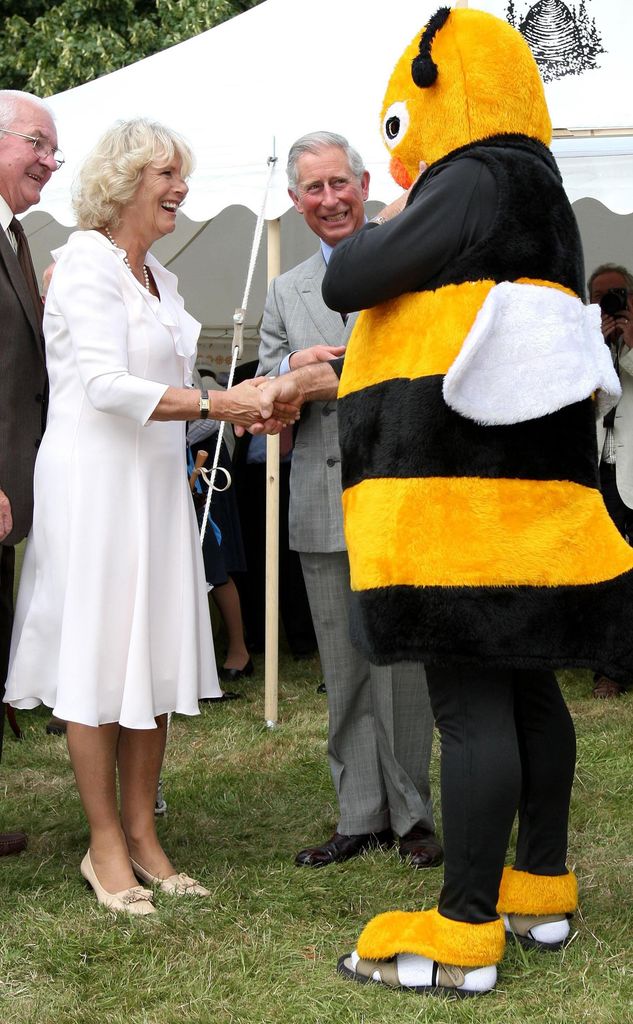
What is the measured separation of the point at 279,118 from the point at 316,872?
10.8 ft

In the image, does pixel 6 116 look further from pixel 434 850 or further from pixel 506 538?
pixel 434 850

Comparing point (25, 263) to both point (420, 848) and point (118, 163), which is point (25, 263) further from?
point (420, 848)

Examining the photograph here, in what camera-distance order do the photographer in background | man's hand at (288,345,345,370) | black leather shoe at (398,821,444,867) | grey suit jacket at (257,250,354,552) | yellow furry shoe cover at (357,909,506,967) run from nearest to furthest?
yellow furry shoe cover at (357,909,506,967)
man's hand at (288,345,345,370)
black leather shoe at (398,821,444,867)
grey suit jacket at (257,250,354,552)
the photographer in background

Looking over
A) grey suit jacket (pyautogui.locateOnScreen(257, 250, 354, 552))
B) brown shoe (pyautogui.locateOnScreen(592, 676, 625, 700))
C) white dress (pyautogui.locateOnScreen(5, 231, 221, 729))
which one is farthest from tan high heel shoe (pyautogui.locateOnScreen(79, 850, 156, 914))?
brown shoe (pyautogui.locateOnScreen(592, 676, 625, 700))

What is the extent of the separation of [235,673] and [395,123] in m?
4.17

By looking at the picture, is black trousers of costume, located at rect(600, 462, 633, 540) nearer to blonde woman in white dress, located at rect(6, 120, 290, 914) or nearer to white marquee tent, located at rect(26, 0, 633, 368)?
white marquee tent, located at rect(26, 0, 633, 368)

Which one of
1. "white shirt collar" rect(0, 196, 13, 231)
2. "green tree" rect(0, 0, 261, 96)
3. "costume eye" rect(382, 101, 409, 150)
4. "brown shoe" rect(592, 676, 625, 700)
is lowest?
"brown shoe" rect(592, 676, 625, 700)

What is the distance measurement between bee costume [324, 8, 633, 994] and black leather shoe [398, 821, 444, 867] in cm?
82

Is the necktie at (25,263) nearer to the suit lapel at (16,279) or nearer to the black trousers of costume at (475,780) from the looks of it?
the suit lapel at (16,279)

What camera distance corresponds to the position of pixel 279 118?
5.20 metres

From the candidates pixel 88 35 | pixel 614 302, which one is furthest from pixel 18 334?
pixel 88 35

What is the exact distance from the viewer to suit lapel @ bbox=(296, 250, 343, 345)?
3490 millimetres

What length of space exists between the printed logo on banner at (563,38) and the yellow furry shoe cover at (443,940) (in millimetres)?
3765

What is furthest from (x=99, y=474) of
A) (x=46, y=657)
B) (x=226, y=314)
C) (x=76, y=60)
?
(x=76, y=60)
